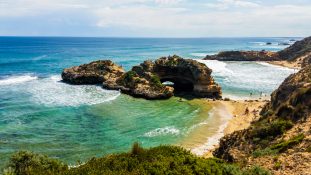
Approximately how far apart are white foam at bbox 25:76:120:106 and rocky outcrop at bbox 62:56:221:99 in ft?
11.1

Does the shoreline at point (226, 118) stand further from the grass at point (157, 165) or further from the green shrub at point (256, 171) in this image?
the green shrub at point (256, 171)

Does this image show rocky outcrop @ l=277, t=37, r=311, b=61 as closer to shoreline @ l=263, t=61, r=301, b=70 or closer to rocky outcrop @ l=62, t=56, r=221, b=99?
shoreline @ l=263, t=61, r=301, b=70

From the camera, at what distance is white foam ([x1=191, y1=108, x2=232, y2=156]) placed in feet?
146

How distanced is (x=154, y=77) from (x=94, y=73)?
19.3 m

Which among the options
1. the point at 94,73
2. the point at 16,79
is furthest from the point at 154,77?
the point at 16,79

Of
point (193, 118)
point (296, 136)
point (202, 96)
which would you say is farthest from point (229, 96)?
point (296, 136)

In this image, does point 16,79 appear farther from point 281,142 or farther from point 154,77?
point 281,142

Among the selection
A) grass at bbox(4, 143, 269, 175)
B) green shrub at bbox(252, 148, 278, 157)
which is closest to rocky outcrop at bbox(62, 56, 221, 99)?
green shrub at bbox(252, 148, 278, 157)

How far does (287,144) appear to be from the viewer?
29.8 meters

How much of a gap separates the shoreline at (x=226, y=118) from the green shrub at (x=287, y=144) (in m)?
12.0

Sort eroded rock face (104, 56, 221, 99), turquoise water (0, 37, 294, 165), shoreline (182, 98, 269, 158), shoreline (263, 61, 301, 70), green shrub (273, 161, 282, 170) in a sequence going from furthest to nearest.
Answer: shoreline (263, 61, 301, 70)
eroded rock face (104, 56, 221, 99)
shoreline (182, 98, 269, 158)
turquoise water (0, 37, 294, 165)
green shrub (273, 161, 282, 170)

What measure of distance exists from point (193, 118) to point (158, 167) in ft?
119

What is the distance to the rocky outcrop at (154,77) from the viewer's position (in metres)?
75.6

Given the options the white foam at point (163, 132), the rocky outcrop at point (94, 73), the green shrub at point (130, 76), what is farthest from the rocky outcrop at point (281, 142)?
the rocky outcrop at point (94, 73)
